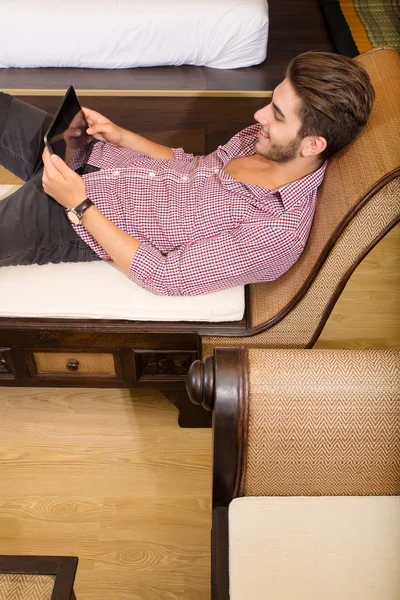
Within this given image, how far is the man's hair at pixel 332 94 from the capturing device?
4.24 feet

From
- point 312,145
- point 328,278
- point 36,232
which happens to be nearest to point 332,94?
point 312,145

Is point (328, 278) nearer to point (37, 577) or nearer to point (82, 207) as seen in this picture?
point (82, 207)

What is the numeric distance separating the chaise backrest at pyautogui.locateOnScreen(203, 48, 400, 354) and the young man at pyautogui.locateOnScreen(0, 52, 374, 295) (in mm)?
42

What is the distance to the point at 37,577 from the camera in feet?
3.27

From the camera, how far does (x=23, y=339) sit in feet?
4.94

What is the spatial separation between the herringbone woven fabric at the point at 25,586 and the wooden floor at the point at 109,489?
1.41 feet

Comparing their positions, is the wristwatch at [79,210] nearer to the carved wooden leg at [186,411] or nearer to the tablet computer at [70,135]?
the tablet computer at [70,135]

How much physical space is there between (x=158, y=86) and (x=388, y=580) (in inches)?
77.2

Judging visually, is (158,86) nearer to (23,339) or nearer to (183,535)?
(23,339)

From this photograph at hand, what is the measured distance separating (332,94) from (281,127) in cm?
14

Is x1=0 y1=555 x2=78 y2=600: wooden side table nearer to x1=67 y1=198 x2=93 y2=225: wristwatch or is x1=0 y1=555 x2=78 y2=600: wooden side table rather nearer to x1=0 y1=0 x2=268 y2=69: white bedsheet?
x1=67 y1=198 x2=93 y2=225: wristwatch

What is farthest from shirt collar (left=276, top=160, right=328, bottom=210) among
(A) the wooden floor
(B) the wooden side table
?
(B) the wooden side table

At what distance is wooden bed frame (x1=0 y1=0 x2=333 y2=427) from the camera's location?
4.88ft

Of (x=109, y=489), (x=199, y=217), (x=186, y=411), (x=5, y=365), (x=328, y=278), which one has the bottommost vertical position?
(x=109, y=489)
